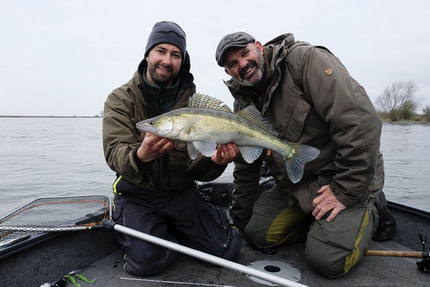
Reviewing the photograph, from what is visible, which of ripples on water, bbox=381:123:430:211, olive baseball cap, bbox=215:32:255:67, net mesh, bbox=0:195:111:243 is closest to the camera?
→ net mesh, bbox=0:195:111:243

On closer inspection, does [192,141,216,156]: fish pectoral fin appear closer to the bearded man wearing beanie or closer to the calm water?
the bearded man wearing beanie

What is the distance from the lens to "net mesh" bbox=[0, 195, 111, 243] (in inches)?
124

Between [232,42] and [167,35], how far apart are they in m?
0.70

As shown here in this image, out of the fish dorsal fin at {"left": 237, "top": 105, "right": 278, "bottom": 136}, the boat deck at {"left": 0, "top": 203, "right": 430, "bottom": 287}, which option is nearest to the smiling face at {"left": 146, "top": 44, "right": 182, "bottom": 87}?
the fish dorsal fin at {"left": 237, "top": 105, "right": 278, "bottom": 136}

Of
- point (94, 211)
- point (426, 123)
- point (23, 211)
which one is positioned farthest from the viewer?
point (426, 123)

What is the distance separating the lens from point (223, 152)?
313cm

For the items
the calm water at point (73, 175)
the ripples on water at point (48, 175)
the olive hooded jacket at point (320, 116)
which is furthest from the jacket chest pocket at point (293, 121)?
the ripples on water at point (48, 175)

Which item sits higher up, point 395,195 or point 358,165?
point 358,165

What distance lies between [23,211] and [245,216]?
255 centimetres

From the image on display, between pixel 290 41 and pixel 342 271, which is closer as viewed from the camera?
pixel 342 271

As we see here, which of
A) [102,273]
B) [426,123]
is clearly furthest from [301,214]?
[426,123]

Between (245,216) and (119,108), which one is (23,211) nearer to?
(119,108)

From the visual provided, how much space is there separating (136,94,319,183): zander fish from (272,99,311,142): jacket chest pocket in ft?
1.12

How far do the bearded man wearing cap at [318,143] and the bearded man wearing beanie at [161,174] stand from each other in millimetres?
534
